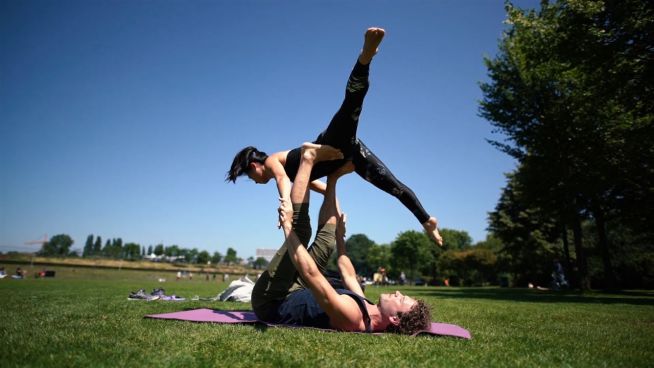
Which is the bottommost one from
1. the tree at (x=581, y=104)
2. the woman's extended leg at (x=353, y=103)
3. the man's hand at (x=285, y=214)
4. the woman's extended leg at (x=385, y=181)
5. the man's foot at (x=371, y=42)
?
the man's hand at (x=285, y=214)

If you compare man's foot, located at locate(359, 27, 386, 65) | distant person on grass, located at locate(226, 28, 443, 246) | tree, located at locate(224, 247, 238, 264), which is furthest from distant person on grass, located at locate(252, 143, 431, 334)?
tree, located at locate(224, 247, 238, 264)

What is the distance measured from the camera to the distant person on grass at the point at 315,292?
149 inches

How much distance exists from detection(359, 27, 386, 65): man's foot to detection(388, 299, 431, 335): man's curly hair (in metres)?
2.86

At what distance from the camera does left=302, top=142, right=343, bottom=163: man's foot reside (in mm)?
4277

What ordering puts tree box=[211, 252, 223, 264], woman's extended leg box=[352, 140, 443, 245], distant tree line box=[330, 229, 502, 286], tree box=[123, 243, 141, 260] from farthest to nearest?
tree box=[211, 252, 223, 264] < tree box=[123, 243, 141, 260] < distant tree line box=[330, 229, 502, 286] < woman's extended leg box=[352, 140, 443, 245]

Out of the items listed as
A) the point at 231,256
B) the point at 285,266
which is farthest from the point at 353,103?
Answer: the point at 231,256

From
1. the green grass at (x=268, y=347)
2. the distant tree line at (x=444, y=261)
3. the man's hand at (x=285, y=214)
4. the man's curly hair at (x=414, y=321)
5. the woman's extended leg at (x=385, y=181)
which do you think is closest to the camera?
the green grass at (x=268, y=347)

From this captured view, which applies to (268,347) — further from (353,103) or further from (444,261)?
(444,261)

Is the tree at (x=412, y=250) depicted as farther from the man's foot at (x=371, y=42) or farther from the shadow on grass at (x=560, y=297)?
A: the man's foot at (x=371, y=42)

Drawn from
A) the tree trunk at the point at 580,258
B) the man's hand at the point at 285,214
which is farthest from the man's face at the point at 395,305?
the tree trunk at the point at 580,258

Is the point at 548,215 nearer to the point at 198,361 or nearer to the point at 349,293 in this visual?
the point at 349,293

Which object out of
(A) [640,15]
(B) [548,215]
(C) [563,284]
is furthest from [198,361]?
(C) [563,284]

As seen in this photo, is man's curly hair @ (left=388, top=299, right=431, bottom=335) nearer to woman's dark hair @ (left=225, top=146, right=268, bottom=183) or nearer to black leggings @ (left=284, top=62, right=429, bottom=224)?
black leggings @ (left=284, top=62, right=429, bottom=224)

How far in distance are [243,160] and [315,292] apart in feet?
8.40
